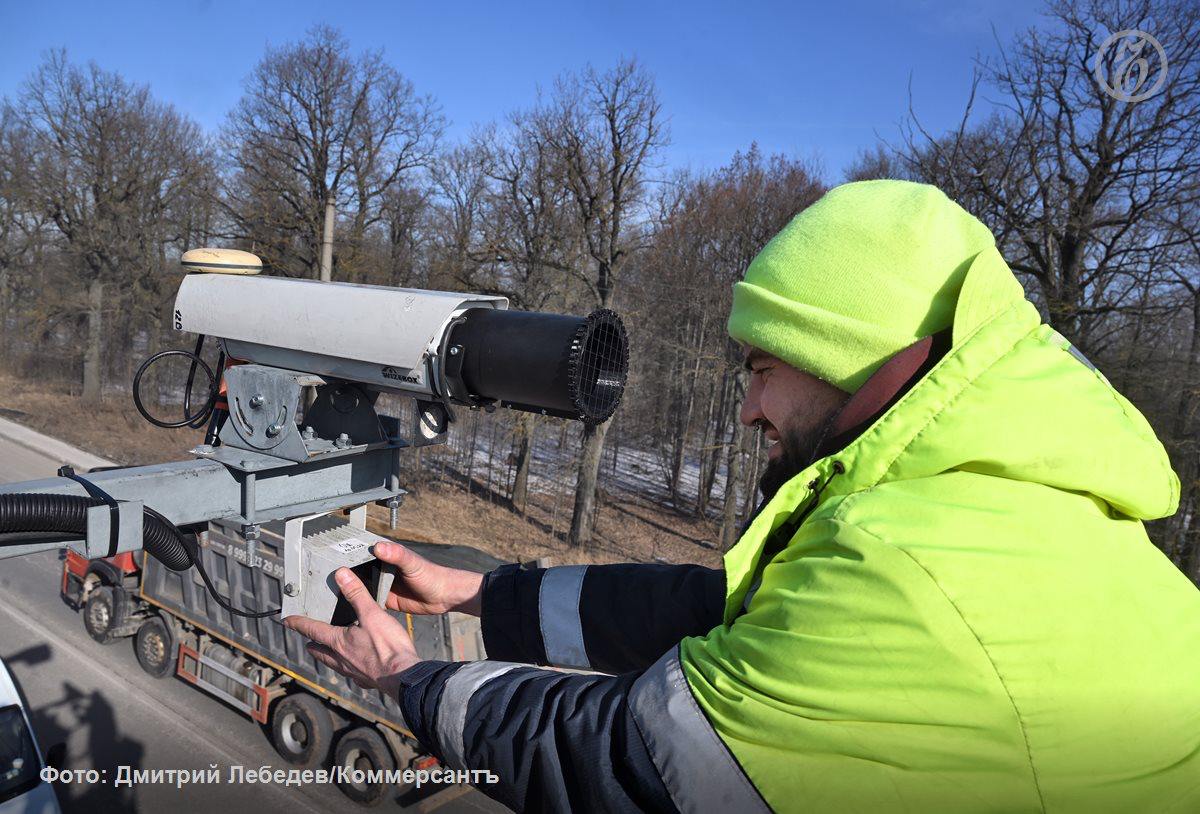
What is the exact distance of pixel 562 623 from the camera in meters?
2.09

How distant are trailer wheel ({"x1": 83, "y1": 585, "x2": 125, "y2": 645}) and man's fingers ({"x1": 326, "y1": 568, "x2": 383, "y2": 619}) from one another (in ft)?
29.8

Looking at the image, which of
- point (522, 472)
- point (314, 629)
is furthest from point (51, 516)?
point (522, 472)

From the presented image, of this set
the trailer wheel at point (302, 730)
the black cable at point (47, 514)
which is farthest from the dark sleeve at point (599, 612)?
the trailer wheel at point (302, 730)

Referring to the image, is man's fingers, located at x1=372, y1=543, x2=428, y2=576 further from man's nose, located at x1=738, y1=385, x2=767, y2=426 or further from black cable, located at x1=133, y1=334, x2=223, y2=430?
man's nose, located at x1=738, y1=385, x2=767, y2=426

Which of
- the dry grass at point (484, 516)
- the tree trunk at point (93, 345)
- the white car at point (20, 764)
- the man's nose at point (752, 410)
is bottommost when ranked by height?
the dry grass at point (484, 516)

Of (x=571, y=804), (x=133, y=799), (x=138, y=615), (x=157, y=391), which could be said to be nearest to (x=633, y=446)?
(x=157, y=391)

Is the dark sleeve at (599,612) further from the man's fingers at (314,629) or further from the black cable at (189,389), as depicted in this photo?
the black cable at (189,389)

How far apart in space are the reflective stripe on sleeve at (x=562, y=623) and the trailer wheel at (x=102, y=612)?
30.4 ft

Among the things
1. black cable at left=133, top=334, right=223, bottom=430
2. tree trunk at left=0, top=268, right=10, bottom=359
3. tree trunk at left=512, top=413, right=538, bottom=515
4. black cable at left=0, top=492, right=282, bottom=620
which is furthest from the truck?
tree trunk at left=0, top=268, right=10, bottom=359

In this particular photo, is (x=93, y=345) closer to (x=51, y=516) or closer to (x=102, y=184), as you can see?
(x=102, y=184)

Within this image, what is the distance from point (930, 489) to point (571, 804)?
2.53 feet

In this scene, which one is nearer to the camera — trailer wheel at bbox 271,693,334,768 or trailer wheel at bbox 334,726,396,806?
trailer wheel at bbox 334,726,396,806

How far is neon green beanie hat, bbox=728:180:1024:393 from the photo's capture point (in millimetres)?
1292

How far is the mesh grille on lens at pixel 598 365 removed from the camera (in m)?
2.00
